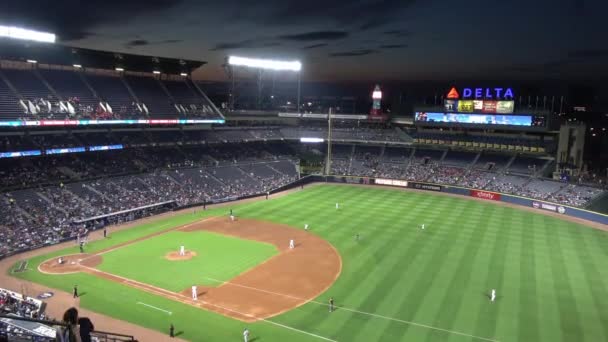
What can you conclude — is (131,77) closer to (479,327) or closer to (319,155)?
(319,155)

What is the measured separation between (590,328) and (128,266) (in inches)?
1165

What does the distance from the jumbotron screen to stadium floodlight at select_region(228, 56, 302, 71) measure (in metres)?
24.3

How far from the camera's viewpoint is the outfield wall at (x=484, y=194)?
47.9 meters

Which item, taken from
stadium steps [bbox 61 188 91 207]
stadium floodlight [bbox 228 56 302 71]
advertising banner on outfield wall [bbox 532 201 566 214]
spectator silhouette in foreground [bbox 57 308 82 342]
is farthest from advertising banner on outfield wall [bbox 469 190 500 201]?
spectator silhouette in foreground [bbox 57 308 82 342]

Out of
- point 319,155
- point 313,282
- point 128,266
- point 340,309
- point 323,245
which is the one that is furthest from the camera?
point 319,155

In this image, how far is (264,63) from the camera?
73250 mm

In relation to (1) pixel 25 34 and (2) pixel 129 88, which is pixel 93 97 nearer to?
(2) pixel 129 88

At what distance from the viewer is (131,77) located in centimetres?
6141

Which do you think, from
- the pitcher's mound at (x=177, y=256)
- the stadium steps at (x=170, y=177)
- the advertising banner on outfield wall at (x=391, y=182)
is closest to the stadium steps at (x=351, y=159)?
the advertising banner on outfield wall at (x=391, y=182)

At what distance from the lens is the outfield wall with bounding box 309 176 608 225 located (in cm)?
4790

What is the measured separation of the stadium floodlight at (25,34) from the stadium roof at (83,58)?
2.57 ft

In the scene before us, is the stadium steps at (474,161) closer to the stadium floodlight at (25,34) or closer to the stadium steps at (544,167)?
the stadium steps at (544,167)

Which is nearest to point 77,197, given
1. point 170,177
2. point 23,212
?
point 23,212

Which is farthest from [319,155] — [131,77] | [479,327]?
[479,327]
